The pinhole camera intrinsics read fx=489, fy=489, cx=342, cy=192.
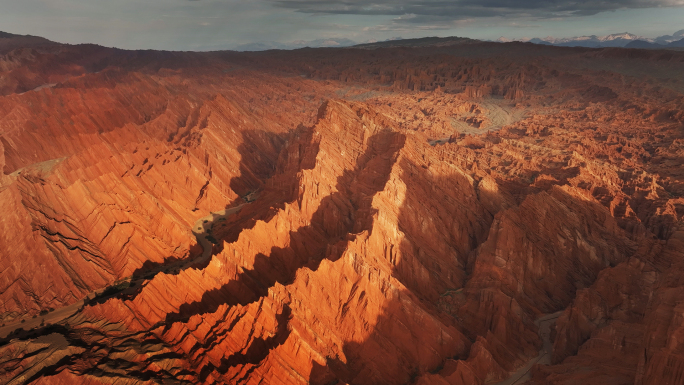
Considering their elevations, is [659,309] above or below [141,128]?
below

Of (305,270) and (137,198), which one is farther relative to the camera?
(137,198)

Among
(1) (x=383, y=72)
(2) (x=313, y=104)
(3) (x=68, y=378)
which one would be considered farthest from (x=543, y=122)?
(3) (x=68, y=378)

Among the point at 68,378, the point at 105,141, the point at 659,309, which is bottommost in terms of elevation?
the point at 68,378

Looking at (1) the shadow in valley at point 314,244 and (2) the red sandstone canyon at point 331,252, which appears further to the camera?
(1) the shadow in valley at point 314,244

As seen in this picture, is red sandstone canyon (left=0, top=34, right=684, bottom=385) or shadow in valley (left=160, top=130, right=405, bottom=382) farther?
shadow in valley (left=160, top=130, right=405, bottom=382)

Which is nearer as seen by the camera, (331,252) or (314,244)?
(331,252)

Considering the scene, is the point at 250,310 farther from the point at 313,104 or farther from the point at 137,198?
the point at 313,104

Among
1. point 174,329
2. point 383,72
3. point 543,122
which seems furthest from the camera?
point 383,72

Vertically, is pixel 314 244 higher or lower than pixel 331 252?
lower
